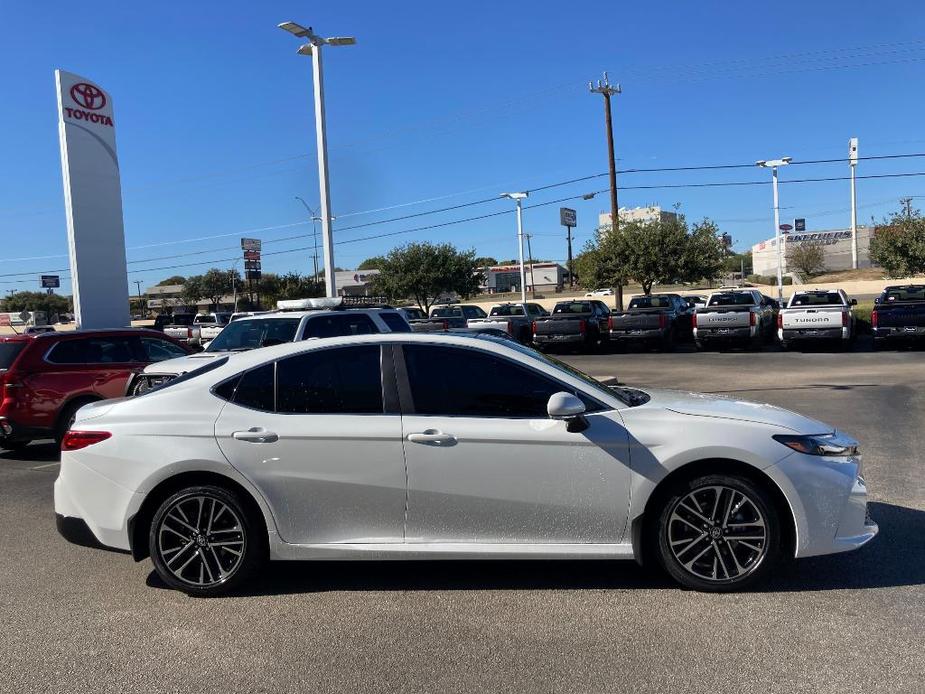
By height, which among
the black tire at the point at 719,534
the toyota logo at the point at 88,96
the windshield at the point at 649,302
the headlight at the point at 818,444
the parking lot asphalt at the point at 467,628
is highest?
the toyota logo at the point at 88,96

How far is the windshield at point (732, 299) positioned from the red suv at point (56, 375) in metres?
18.2

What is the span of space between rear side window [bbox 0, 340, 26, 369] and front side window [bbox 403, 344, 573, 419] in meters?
7.05

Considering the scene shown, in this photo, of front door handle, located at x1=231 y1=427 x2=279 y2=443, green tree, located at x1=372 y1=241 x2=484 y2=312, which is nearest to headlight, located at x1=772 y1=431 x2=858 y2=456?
front door handle, located at x1=231 y1=427 x2=279 y2=443

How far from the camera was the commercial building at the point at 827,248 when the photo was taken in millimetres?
100562

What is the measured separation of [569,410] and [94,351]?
7.85m

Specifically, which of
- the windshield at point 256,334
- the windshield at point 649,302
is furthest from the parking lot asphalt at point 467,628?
the windshield at point 649,302

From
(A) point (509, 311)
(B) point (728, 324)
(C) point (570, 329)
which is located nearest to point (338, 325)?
(C) point (570, 329)

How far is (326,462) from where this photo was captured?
15.0 ft

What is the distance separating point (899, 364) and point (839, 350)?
4.26m

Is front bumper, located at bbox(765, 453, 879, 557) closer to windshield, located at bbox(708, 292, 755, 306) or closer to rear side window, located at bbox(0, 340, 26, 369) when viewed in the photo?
rear side window, located at bbox(0, 340, 26, 369)

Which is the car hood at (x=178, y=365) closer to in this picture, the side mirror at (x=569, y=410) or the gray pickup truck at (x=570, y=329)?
the side mirror at (x=569, y=410)

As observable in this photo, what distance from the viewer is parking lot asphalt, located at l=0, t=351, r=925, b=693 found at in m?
3.63

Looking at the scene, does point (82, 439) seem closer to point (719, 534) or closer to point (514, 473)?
point (514, 473)

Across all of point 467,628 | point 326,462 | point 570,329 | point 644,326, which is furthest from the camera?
point 570,329
